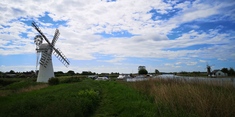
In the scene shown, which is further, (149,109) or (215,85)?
(215,85)

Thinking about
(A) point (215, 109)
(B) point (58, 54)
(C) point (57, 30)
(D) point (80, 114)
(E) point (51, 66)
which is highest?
(C) point (57, 30)

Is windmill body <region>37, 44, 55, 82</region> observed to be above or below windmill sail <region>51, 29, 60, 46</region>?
below

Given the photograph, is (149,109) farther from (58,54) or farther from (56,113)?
(58,54)

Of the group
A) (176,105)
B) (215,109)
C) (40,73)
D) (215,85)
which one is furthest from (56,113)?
(40,73)

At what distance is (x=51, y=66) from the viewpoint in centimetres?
4466

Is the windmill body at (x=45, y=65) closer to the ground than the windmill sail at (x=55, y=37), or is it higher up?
closer to the ground

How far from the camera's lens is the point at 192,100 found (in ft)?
27.3

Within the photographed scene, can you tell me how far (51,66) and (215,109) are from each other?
43288 mm

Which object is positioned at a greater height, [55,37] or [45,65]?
[55,37]

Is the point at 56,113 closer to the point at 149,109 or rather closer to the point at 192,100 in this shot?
the point at 149,109

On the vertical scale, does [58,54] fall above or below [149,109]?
above

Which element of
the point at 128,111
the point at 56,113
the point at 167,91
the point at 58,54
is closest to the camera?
the point at 56,113

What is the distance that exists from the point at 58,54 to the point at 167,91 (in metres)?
40.4

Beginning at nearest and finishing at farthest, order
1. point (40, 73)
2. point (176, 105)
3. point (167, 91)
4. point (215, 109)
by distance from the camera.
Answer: point (215, 109) → point (176, 105) → point (167, 91) → point (40, 73)
